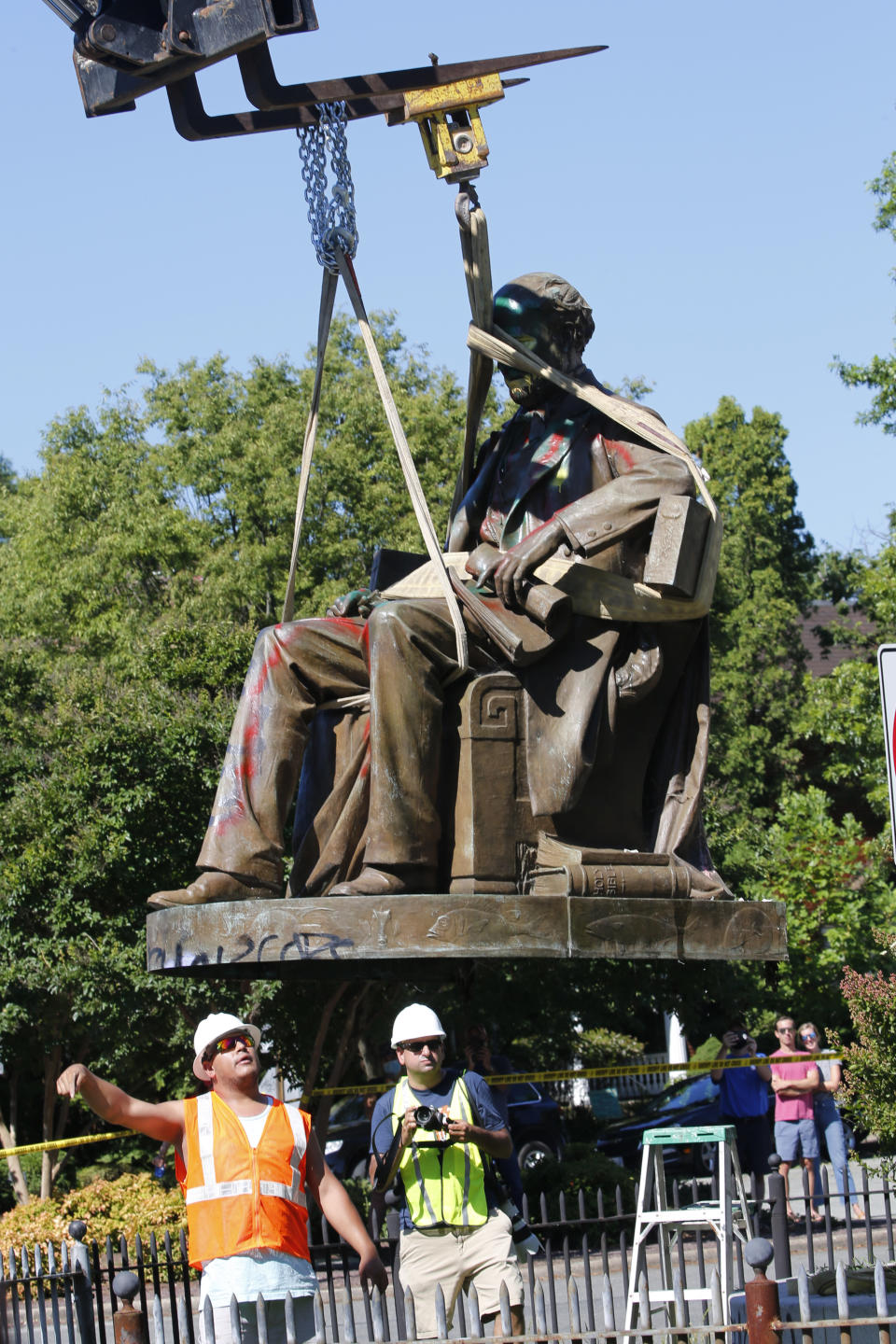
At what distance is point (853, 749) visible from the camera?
2178 cm

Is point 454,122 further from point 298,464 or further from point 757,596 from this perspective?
point 757,596

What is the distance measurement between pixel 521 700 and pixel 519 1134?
39.5 feet

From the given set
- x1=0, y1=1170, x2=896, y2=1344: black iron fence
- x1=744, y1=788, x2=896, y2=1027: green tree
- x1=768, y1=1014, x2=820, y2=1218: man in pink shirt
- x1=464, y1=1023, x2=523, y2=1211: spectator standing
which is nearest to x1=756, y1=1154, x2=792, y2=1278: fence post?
x1=0, y1=1170, x2=896, y2=1344: black iron fence

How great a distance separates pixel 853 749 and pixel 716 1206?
47.8ft

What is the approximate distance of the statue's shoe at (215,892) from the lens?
618cm

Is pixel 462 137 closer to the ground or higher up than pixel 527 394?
higher up

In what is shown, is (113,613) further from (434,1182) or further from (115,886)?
(434,1182)

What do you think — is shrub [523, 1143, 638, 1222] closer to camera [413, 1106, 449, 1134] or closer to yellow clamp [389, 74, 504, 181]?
camera [413, 1106, 449, 1134]

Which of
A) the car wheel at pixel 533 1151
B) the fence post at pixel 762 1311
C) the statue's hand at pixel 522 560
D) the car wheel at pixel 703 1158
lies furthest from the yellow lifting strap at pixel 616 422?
the car wheel at pixel 703 1158

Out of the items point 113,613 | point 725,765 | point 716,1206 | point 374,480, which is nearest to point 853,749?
point 725,765

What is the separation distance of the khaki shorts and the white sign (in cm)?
211

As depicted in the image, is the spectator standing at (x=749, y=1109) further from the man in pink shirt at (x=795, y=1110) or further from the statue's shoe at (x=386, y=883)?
the statue's shoe at (x=386, y=883)

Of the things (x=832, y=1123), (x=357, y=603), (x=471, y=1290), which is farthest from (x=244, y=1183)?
(x=832, y=1123)

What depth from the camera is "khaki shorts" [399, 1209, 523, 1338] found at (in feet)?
19.2
